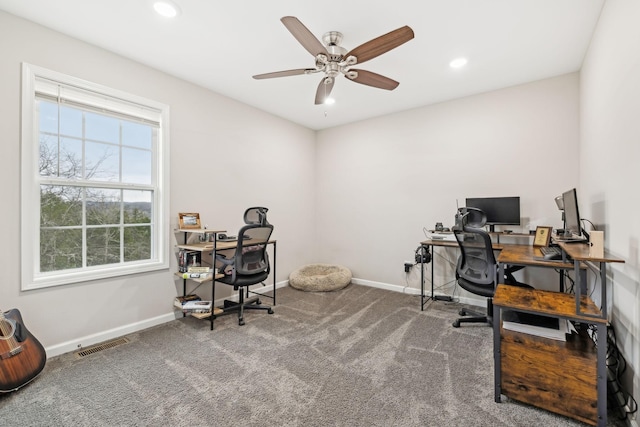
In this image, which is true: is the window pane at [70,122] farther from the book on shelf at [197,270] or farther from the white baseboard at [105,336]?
the white baseboard at [105,336]

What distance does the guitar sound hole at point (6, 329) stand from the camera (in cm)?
189

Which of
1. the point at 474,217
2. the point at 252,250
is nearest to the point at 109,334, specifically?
the point at 252,250

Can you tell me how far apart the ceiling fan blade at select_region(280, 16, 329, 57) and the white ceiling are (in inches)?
12.3

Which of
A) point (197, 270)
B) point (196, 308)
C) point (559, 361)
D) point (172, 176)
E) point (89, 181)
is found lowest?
point (196, 308)

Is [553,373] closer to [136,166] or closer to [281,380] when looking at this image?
[281,380]

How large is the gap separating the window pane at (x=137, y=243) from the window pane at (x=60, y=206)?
435 millimetres

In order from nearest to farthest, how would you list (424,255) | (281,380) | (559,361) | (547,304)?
1. (559,361)
2. (547,304)
3. (281,380)
4. (424,255)

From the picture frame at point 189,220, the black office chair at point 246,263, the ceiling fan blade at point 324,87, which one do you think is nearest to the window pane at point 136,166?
the picture frame at point 189,220

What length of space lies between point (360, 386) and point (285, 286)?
266cm

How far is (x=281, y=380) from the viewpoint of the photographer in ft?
6.60

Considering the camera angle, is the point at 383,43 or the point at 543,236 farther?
the point at 543,236

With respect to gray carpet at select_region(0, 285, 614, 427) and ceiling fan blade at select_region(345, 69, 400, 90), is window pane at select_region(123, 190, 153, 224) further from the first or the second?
ceiling fan blade at select_region(345, 69, 400, 90)

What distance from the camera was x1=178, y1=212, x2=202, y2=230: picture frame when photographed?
313 cm

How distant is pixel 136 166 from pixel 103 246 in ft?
2.84
